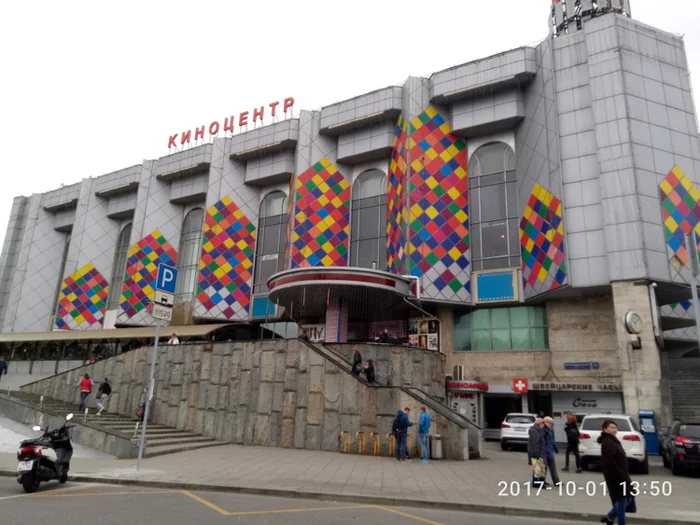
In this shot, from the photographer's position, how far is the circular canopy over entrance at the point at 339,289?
928 inches

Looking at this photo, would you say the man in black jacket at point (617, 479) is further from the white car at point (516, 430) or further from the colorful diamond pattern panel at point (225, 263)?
the colorful diamond pattern panel at point (225, 263)

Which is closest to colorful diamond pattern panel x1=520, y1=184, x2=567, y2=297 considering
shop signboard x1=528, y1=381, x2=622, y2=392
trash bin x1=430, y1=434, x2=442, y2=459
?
shop signboard x1=528, y1=381, x2=622, y2=392

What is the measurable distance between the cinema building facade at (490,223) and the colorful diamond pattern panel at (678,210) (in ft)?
0.31

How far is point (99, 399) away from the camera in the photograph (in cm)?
2145

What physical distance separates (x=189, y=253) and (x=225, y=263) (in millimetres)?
5959

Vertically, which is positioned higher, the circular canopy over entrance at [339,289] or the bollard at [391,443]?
the circular canopy over entrance at [339,289]

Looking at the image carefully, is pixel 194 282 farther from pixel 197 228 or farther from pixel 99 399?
pixel 99 399

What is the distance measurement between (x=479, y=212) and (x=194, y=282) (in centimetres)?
2383

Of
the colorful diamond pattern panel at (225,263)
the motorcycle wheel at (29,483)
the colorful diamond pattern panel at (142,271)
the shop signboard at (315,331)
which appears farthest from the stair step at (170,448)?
the colorful diamond pattern panel at (142,271)

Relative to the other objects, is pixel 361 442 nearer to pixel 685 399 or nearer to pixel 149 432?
pixel 149 432

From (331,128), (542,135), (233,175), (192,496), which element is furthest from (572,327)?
(233,175)

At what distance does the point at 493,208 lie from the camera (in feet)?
99.1

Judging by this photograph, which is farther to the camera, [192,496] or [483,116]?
[483,116]

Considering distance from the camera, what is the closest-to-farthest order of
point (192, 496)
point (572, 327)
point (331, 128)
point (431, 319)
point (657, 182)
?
1. point (192, 496)
2. point (657, 182)
3. point (572, 327)
4. point (431, 319)
5. point (331, 128)
